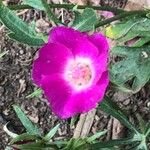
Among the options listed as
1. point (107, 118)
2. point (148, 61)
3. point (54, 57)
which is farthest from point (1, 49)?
point (54, 57)

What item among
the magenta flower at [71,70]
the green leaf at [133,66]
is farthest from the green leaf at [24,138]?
the green leaf at [133,66]

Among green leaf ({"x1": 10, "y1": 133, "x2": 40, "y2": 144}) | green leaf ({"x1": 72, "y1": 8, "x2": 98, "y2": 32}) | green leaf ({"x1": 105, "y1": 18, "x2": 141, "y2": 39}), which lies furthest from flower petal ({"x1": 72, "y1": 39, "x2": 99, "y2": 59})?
green leaf ({"x1": 105, "y1": 18, "x2": 141, "y2": 39})

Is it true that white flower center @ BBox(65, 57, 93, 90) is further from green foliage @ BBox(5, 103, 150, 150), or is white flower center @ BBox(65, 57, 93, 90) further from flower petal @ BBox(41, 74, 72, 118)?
green foliage @ BBox(5, 103, 150, 150)

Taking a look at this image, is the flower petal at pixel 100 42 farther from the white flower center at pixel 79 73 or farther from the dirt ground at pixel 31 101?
the dirt ground at pixel 31 101

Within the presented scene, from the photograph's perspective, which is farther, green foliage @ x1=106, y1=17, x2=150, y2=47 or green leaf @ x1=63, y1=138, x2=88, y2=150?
green foliage @ x1=106, y1=17, x2=150, y2=47

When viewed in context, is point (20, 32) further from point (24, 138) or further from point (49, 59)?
point (24, 138)

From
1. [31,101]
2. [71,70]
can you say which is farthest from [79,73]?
[31,101]

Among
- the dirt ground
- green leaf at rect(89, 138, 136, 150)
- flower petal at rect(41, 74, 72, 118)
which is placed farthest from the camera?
the dirt ground
